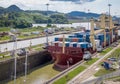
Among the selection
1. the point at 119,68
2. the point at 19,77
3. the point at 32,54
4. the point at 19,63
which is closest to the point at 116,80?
the point at 119,68

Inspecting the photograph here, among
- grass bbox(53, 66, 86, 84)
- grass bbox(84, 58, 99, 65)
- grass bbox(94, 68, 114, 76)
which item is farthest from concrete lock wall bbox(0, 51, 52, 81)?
grass bbox(94, 68, 114, 76)

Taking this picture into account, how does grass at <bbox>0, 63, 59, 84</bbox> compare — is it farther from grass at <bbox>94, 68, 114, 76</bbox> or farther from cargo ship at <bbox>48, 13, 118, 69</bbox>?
grass at <bbox>94, 68, 114, 76</bbox>

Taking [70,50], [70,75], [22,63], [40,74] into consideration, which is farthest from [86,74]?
[70,50]

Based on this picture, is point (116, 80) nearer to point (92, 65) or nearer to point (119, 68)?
point (119, 68)

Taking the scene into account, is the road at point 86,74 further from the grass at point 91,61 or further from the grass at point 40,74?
the grass at point 40,74

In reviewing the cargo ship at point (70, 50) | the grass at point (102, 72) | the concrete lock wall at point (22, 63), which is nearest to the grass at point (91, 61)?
the cargo ship at point (70, 50)

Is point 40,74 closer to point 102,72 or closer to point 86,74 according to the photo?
point 86,74
